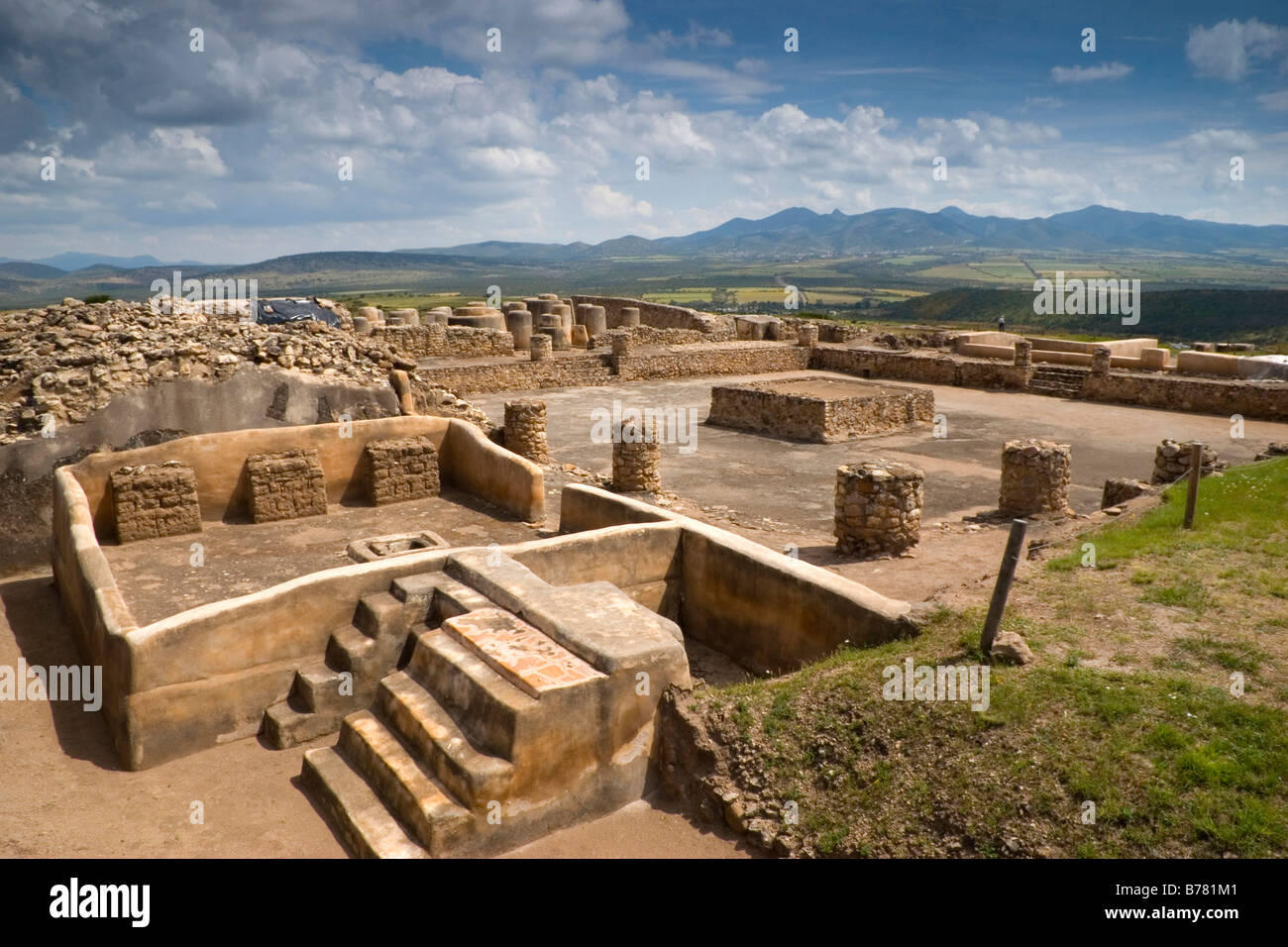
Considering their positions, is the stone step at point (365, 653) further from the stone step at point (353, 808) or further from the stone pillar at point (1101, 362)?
the stone pillar at point (1101, 362)

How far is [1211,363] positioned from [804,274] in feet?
566

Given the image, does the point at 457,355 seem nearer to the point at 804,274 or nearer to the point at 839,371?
the point at 839,371

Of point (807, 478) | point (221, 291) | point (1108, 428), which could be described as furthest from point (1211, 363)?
point (221, 291)

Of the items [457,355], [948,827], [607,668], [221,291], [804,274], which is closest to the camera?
[948,827]

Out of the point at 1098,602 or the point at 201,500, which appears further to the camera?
the point at 201,500

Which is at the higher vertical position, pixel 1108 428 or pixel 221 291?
pixel 221 291

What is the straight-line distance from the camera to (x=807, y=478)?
15133 mm

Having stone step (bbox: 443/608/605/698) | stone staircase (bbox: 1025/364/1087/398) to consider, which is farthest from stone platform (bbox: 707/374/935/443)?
stone step (bbox: 443/608/605/698)

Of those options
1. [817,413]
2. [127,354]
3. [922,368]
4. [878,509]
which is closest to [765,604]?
[878,509]

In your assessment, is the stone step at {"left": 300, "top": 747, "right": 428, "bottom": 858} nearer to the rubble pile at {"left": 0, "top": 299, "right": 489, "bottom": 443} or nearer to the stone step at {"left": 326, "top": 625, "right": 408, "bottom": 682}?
the stone step at {"left": 326, "top": 625, "right": 408, "bottom": 682}

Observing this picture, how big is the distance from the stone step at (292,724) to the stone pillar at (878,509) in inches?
225

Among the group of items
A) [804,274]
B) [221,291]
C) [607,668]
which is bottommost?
[607,668]

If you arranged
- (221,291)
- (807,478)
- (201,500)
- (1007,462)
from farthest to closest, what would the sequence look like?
1. (807,478)
2. (221,291)
3. (1007,462)
4. (201,500)

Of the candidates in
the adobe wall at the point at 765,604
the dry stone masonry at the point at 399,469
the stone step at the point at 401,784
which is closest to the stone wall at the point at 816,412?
the dry stone masonry at the point at 399,469
